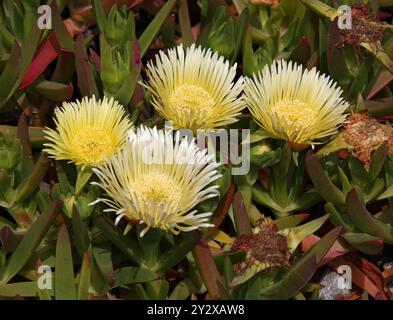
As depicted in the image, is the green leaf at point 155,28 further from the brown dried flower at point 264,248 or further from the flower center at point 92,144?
the brown dried flower at point 264,248

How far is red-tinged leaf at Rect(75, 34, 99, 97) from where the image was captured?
1288 mm

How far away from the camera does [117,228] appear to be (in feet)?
3.81

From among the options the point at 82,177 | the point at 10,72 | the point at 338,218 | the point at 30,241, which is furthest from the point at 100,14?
the point at 338,218

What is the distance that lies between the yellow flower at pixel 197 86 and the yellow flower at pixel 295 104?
32 mm

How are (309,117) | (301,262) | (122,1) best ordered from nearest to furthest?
1. (301,262)
2. (309,117)
3. (122,1)

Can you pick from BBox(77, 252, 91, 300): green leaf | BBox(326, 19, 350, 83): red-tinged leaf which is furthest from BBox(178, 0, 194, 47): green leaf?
BBox(77, 252, 91, 300): green leaf

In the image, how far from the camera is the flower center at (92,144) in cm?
118

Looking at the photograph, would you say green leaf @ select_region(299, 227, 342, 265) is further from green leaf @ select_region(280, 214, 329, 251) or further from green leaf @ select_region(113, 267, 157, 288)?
green leaf @ select_region(113, 267, 157, 288)

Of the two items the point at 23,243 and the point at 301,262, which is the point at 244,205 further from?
the point at 23,243

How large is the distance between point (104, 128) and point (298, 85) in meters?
0.32

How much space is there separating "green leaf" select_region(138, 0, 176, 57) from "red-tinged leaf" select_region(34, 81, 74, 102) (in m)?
0.15

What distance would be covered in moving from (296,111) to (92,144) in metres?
0.33

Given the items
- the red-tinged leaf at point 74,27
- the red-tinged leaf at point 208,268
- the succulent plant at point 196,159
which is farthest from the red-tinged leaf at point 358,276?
the red-tinged leaf at point 74,27
